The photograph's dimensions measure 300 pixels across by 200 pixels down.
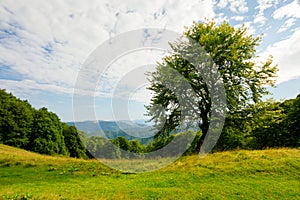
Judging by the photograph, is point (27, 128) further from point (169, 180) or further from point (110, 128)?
point (169, 180)

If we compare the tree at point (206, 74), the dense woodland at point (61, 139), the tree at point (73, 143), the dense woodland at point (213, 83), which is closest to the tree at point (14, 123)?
the dense woodland at point (61, 139)

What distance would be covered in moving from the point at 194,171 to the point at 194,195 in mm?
3554

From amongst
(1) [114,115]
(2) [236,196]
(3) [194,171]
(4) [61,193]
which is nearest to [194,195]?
(2) [236,196]

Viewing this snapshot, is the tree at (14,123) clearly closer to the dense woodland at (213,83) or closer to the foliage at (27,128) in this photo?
the foliage at (27,128)

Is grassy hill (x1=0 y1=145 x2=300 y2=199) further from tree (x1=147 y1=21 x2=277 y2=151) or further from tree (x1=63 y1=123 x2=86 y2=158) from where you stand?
tree (x1=63 y1=123 x2=86 y2=158)

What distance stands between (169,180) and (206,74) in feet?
39.2

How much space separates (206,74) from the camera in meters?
19.9

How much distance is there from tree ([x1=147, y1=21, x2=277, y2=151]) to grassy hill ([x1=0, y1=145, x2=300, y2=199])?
6.59 m

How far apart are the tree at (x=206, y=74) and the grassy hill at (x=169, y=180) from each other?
6586 millimetres

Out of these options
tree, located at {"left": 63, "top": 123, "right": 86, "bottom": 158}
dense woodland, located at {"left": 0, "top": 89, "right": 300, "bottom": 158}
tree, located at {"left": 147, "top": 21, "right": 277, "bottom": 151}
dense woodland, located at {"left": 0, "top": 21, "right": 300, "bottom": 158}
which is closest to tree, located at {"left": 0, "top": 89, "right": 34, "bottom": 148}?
dense woodland, located at {"left": 0, "top": 89, "right": 300, "bottom": 158}

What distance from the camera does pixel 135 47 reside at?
16375 mm

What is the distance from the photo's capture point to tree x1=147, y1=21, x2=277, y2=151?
A: 19359 millimetres

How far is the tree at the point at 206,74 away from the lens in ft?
63.5

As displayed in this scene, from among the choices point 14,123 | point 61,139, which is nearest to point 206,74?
point 14,123
